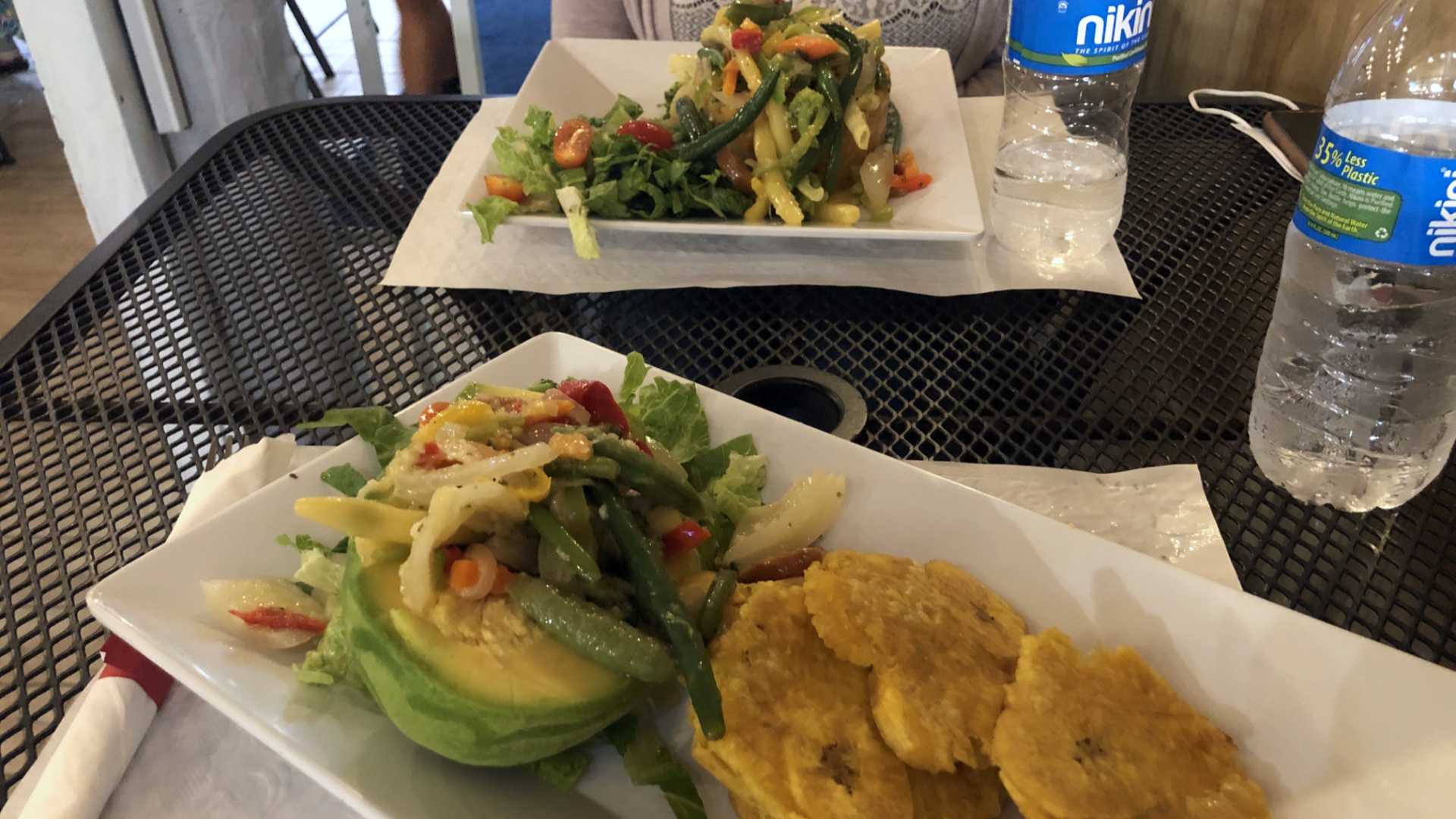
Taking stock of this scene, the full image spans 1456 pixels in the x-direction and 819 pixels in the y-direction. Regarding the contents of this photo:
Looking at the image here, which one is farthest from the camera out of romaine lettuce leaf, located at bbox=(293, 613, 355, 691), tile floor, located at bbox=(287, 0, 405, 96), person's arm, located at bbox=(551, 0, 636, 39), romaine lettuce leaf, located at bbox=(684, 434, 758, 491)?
tile floor, located at bbox=(287, 0, 405, 96)

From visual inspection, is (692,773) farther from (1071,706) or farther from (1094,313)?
(1094,313)

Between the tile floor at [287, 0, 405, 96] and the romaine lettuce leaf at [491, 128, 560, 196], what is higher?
the romaine lettuce leaf at [491, 128, 560, 196]

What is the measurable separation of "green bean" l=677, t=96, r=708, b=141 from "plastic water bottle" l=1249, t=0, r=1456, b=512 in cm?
90

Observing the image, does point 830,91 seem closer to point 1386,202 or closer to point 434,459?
point 1386,202

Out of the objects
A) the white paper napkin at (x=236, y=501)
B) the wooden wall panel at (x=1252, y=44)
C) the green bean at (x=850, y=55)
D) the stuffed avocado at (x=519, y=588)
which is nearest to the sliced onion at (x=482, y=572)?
the stuffed avocado at (x=519, y=588)

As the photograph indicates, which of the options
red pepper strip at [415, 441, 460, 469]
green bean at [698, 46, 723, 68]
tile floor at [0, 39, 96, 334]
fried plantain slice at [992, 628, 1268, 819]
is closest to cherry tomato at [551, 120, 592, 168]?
green bean at [698, 46, 723, 68]

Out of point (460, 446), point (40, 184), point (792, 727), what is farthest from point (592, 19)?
point (40, 184)

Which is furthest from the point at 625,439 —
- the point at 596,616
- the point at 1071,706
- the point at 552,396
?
the point at 1071,706

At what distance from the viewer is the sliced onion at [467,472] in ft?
2.57

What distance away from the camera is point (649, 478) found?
2.85 ft

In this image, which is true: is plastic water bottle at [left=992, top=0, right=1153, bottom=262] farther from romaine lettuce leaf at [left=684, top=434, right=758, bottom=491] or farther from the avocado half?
the avocado half

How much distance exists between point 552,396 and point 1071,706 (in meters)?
0.52

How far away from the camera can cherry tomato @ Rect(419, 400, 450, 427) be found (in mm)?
875

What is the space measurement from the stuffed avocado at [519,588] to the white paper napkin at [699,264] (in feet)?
1.87
